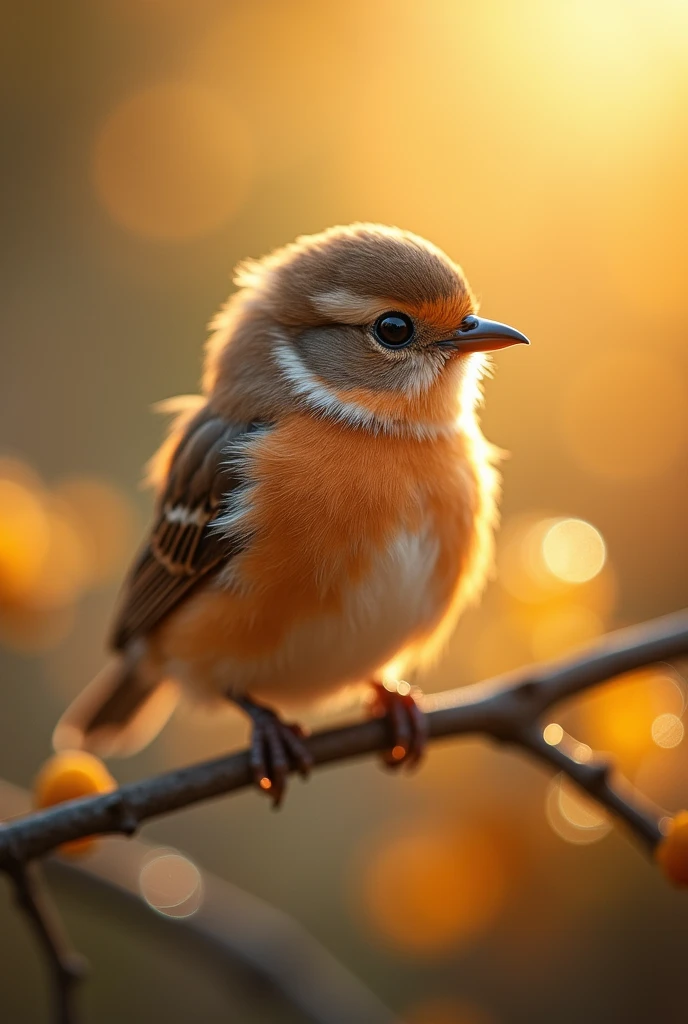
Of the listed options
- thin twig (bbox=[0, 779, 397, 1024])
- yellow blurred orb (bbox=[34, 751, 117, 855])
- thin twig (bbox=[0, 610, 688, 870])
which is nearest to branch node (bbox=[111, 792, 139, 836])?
thin twig (bbox=[0, 610, 688, 870])

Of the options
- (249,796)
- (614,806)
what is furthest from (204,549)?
(249,796)

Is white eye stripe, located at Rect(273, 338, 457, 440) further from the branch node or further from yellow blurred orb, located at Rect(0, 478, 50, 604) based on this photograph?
the branch node

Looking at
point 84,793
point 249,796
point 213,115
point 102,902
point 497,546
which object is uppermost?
point 213,115

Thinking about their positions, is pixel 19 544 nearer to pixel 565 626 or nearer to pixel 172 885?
pixel 172 885

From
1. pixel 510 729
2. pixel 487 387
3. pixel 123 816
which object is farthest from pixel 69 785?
pixel 487 387

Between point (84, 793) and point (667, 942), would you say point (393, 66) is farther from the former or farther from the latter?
point (667, 942)
